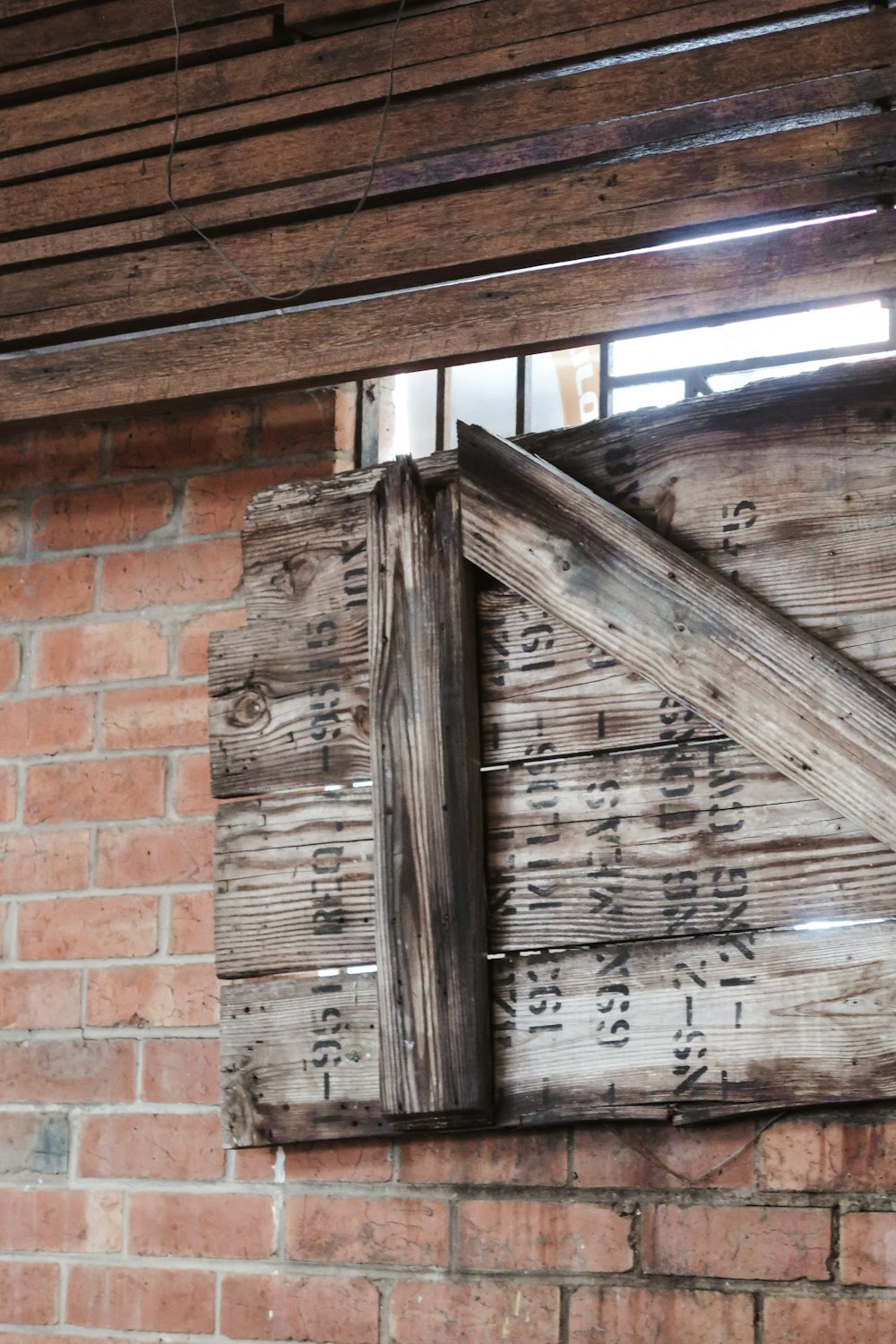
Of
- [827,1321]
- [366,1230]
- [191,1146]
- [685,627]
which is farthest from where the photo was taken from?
[191,1146]

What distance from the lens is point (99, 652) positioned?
2.21 metres

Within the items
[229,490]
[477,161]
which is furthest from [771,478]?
[229,490]

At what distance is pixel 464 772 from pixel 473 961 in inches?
9.4

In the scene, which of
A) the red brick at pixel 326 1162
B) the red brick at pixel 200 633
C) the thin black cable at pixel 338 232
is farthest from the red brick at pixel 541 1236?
the thin black cable at pixel 338 232

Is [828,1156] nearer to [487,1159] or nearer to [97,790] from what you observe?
[487,1159]

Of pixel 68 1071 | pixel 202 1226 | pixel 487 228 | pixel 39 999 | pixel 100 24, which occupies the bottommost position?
pixel 202 1226

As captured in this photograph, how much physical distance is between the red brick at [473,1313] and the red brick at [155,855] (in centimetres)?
64

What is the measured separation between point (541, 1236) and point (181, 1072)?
1.84 feet

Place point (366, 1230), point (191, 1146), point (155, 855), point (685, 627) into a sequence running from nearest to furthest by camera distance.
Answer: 1. point (685, 627)
2. point (366, 1230)
3. point (191, 1146)
4. point (155, 855)

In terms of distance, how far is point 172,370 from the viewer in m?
2.05

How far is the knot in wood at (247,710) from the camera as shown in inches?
79.4

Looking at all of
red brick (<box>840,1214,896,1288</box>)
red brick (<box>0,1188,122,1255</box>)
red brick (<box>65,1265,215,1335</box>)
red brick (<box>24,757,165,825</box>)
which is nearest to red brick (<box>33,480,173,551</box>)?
red brick (<box>24,757,165,825</box>)

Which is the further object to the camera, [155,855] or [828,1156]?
[155,855]

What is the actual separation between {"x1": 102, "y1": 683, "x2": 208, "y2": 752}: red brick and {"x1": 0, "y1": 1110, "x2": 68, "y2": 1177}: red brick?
55 cm
